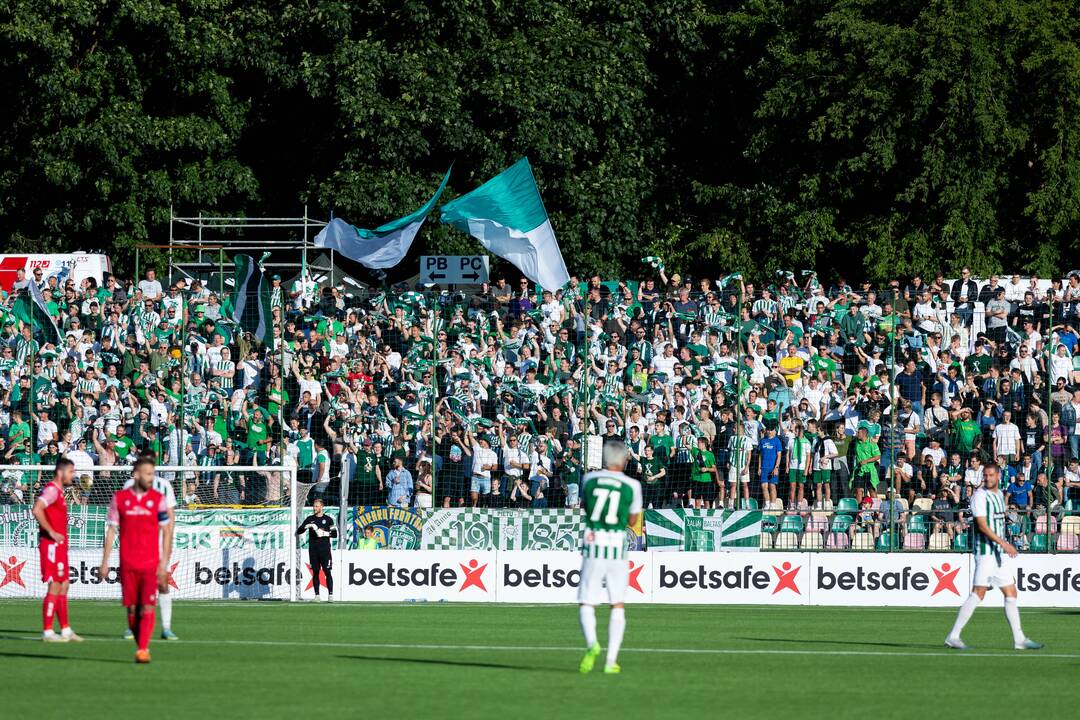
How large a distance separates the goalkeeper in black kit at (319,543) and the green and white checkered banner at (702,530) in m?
5.21

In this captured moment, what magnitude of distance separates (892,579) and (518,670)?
40.7ft

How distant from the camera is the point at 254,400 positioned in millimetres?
28562

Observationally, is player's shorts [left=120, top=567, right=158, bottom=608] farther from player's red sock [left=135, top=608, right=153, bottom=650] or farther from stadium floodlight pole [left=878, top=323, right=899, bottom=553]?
stadium floodlight pole [left=878, top=323, right=899, bottom=553]

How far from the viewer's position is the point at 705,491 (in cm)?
2650

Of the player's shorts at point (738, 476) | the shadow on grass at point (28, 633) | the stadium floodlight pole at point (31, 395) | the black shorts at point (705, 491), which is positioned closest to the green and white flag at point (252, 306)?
the stadium floodlight pole at point (31, 395)

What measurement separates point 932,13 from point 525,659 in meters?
27.7

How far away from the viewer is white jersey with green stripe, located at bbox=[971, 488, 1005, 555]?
640 inches

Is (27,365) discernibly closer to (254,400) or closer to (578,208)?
(254,400)

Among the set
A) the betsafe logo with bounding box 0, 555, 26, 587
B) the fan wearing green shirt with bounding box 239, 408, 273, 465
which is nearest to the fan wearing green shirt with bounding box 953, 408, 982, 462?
the fan wearing green shirt with bounding box 239, 408, 273, 465

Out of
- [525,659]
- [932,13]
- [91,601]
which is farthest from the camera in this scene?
[932,13]

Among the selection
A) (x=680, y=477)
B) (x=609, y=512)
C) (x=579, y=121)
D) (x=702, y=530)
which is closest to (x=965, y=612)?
(x=609, y=512)

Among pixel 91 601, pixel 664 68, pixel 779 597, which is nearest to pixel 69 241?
pixel 664 68

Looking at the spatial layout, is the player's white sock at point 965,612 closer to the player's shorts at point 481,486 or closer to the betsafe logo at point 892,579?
the betsafe logo at point 892,579

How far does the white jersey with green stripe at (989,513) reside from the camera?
640 inches
